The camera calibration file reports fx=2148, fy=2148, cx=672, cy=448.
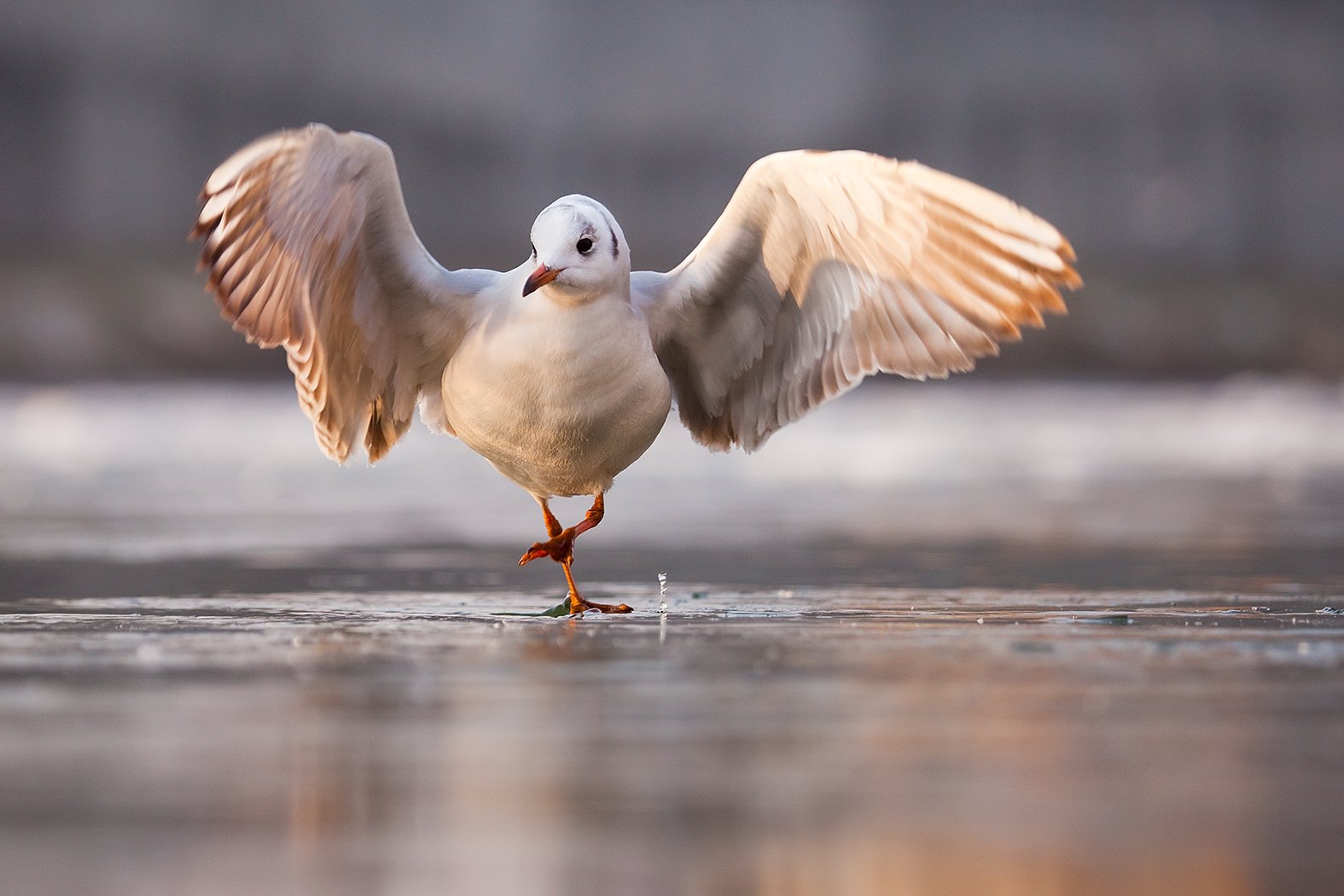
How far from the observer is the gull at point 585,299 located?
5.89m

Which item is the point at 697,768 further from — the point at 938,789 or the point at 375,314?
the point at 375,314

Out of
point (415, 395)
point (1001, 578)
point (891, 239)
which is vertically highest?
point (891, 239)

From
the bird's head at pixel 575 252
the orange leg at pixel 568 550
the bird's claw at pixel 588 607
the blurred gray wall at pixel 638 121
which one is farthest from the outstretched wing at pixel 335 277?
the blurred gray wall at pixel 638 121

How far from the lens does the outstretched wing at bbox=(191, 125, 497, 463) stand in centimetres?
578

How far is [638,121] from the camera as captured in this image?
21688 mm

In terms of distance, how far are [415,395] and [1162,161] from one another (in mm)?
18520

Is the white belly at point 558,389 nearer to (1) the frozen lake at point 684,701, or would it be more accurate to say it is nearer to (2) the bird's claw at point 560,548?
(2) the bird's claw at point 560,548

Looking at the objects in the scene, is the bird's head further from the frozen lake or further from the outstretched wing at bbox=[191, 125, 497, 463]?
the frozen lake

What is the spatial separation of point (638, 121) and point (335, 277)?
15780 millimetres

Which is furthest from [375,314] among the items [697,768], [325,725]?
[697,768]

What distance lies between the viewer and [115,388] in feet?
71.8

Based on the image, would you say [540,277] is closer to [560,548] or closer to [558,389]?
[558,389]

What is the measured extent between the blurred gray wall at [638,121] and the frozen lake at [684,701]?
39.9 feet

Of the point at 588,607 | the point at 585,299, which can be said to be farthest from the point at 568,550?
the point at 585,299
